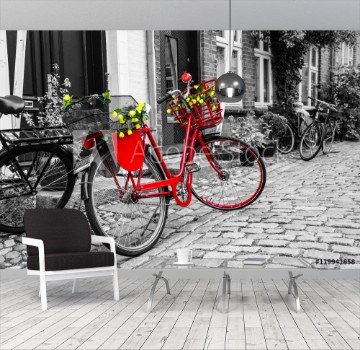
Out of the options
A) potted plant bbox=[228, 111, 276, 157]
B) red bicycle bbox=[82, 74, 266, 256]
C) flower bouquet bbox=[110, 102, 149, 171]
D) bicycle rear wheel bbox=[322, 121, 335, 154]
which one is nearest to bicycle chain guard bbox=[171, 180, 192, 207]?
red bicycle bbox=[82, 74, 266, 256]

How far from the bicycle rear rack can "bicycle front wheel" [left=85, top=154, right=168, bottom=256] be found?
0.34m

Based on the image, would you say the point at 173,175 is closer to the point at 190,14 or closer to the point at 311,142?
the point at 311,142

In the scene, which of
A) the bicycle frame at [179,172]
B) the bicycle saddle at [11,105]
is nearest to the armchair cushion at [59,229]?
the bicycle frame at [179,172]

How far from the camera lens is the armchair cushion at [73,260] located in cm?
403

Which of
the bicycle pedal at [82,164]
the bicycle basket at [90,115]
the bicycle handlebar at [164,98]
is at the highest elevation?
the bicycle handlebar at [164,98]

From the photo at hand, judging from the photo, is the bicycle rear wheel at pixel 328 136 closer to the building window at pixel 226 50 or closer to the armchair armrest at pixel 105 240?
the building window at pixel 226 50

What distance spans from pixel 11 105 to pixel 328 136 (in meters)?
2.63

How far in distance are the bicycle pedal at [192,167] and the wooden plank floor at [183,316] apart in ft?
3.07

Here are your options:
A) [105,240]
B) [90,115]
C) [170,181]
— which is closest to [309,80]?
[170,181]

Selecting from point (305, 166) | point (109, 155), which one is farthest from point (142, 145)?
point (305, 166)

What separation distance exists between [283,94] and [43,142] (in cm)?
204

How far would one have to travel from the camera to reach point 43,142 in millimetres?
4672

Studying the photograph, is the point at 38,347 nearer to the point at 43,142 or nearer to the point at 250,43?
the point at 43,142

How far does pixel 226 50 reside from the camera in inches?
188
